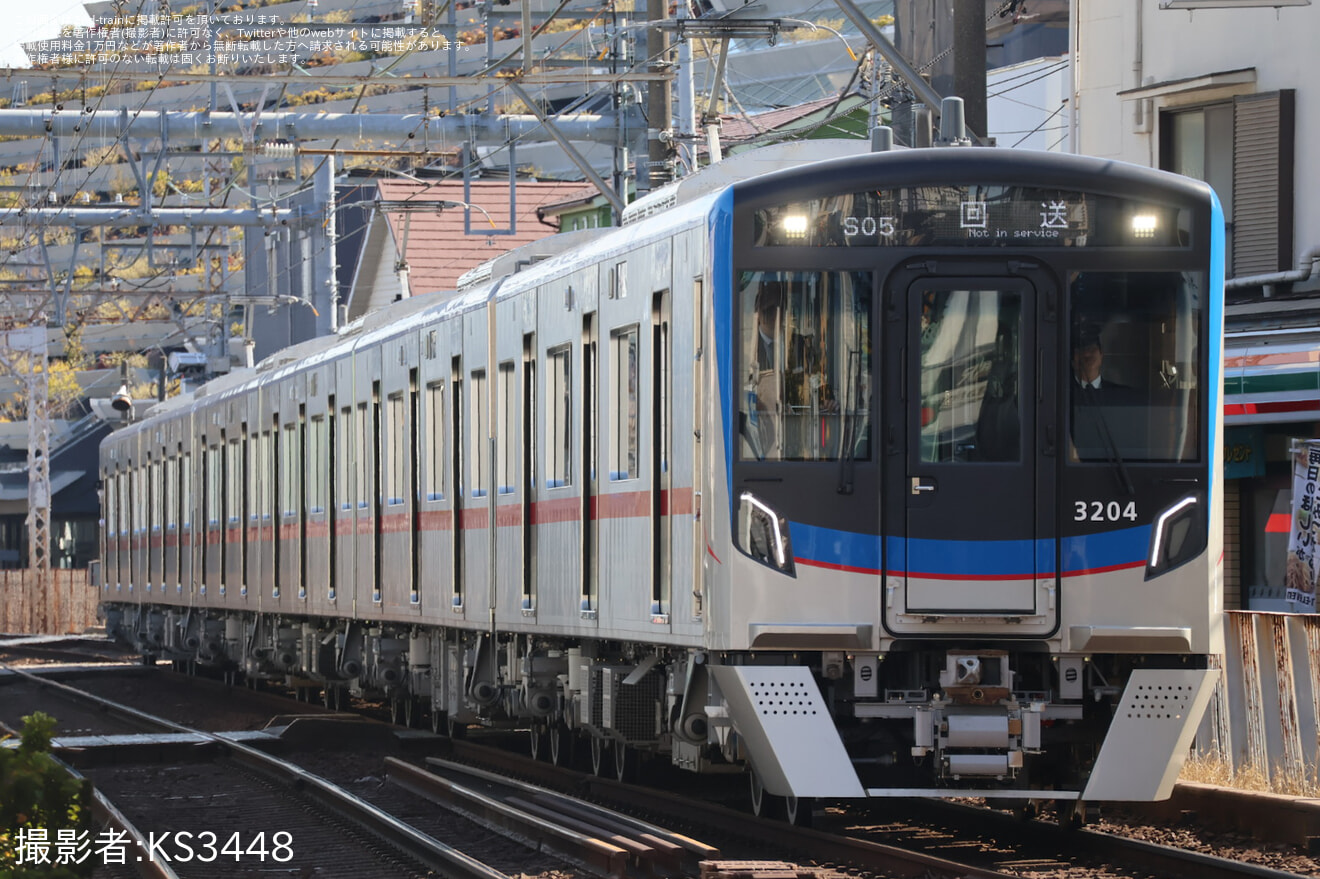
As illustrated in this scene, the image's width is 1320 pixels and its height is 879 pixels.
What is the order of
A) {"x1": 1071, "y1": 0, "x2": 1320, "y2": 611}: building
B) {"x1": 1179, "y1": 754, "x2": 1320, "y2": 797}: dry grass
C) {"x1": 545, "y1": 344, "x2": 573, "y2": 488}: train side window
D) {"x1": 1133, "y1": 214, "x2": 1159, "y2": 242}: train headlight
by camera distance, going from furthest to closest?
{"x1": 1071, "y1": 0, "x2": 1320, "y2": 611}: building < {"x1": 545, "y1": 344, "x2": 573, "y2": 488}: train side window < {"x1": 1179, "y1": 754, "x2": 1320, "y2": 797}: dry grass < {"x1": 1133, "y1": 214, "x2": 1159, "y2": 242}: train headlight

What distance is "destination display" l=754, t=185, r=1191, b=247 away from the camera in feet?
32.9

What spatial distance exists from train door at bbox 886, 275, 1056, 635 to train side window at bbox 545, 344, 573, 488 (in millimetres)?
3523

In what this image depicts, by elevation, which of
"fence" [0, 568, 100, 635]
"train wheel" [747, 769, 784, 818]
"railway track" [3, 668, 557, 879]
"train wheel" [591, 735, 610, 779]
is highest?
"train wheel" [747, 769, 784, 818]

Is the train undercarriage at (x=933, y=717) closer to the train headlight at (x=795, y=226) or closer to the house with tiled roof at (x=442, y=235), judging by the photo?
the train headlight at (x=795, y=226)

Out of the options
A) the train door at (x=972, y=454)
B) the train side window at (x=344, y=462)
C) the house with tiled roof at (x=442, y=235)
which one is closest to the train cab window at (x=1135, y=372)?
the train door at (x=972, y=454)

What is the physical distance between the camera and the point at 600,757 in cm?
1428

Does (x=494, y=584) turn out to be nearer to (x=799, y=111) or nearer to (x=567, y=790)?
(x=567, y=790)

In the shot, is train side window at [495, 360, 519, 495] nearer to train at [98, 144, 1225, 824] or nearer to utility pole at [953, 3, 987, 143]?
utility pole at [953, 3, 987, 143]

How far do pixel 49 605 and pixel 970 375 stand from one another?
3861 cm

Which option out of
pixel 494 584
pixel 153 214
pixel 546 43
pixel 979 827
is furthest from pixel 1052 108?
pixel 546 43

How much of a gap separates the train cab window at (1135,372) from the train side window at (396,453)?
8459 mm

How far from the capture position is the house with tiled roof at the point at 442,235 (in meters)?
43.2

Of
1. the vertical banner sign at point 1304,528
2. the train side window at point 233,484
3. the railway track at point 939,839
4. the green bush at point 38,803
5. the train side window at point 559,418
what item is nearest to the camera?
the green bush at point 38,803

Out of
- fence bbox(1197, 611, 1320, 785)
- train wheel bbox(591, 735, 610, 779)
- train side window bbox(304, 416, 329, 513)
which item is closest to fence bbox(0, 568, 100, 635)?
train side window bbox(304, 416, 329, 513)
